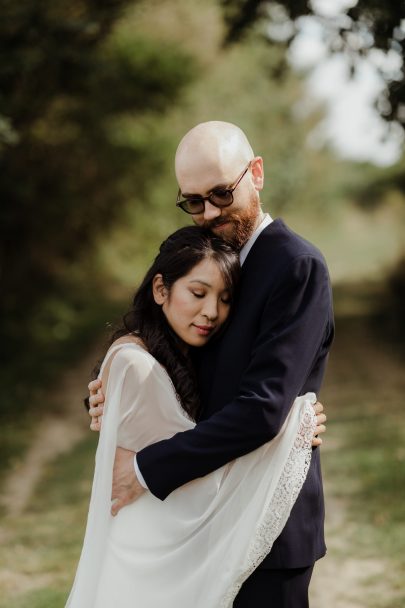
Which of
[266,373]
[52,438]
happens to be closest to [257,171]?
[266,373]

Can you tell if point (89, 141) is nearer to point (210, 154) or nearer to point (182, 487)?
point (210, 154)

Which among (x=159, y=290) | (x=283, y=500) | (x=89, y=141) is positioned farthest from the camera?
(x=89, y=141)

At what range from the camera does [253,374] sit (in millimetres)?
2465

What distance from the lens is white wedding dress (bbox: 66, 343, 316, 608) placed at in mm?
2527

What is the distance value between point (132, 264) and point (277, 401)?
17503 mm

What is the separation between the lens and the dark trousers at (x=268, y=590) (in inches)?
103

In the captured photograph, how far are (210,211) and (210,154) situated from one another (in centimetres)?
18

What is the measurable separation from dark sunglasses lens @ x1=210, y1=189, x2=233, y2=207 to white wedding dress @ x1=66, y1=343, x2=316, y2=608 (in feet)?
1.75

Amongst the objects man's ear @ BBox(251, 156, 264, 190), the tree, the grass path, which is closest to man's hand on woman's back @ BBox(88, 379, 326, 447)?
man's ear @ BBox(251, 156, 264, 190)

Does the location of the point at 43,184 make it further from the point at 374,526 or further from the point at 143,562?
the point at 143,562

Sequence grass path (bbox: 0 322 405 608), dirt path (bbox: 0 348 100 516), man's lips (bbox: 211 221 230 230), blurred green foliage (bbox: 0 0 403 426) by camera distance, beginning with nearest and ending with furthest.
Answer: man's lips (bbox: 211 221 230 230)
grass path (bbox: 0 322 405 608)
dirt path (bbox: 0 348 100 516)
blurred green foliage (bbox: 0 0 403 426)

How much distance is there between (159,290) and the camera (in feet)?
9.17

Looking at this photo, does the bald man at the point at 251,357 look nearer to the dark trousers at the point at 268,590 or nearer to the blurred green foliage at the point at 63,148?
the dark trousers at the point at 268,590

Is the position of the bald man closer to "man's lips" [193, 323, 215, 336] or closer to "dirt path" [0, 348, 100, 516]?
"man's lips" [193, 323, 215, 336]
